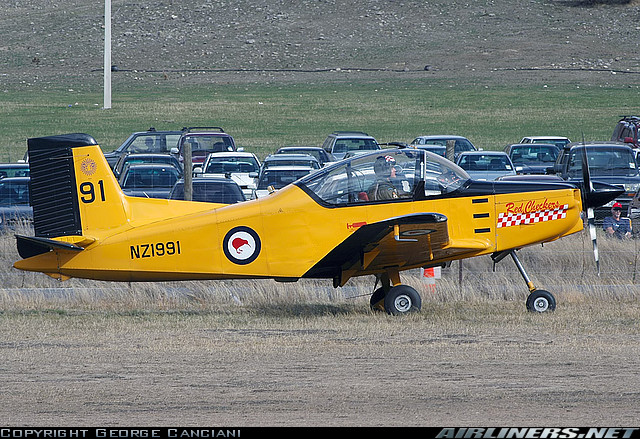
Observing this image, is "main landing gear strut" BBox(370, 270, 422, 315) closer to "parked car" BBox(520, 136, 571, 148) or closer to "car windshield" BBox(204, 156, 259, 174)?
"car windshield" BBox(204, 156, 259, 174)

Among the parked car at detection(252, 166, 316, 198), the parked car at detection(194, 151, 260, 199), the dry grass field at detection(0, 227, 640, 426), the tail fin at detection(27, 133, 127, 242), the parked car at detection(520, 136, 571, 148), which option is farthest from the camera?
the parked car at detection(520, 136, 571, 148)

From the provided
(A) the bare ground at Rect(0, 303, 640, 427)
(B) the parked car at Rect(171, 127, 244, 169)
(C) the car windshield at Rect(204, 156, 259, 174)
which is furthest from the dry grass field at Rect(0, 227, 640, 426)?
(B) the parked car at Rect(171, 127, 244, 169)

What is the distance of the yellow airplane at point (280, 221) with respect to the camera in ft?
40.0

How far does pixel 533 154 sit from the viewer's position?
101ft

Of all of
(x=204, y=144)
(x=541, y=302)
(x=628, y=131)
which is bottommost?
(x=541, y=302)

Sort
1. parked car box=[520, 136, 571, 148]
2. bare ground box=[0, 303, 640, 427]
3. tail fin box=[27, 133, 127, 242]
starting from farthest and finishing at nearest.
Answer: parked car box=[520, 136, 571, 148], tail fin box=[27, 133, 127, 242], bare ground box=[0, 303, 640, 427]

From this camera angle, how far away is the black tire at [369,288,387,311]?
517 inches

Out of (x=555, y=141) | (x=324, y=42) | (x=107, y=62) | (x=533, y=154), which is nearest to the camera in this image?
(x=533, y=154)

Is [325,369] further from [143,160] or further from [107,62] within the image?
[107,62]

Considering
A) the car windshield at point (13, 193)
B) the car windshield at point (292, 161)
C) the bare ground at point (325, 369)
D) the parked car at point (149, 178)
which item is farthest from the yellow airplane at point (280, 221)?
the car windshield at point (292, 161)

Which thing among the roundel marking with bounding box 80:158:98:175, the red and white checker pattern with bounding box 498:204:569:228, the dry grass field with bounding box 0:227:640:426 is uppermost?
the roundel marking with bounding box 80:158:98:175

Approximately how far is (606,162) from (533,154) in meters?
5.68

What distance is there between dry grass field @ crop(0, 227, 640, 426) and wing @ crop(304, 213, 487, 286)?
0.66m

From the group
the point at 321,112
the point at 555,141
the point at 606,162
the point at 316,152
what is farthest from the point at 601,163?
the point at 321,112
